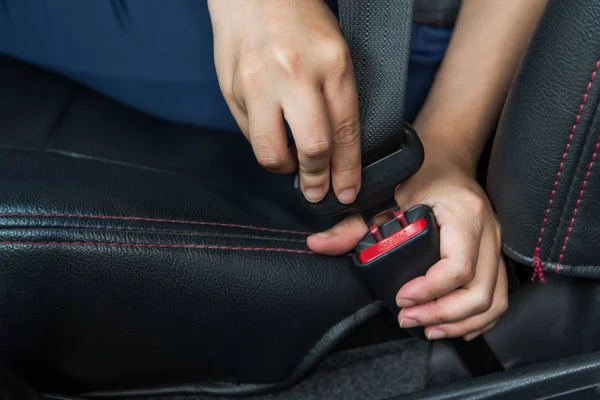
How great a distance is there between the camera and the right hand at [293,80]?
512 mm

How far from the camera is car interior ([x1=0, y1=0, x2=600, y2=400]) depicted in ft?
1.71

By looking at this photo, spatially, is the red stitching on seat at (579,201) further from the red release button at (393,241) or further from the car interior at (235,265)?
the red release button at (393,241)

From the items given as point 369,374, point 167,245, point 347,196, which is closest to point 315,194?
point 347,196

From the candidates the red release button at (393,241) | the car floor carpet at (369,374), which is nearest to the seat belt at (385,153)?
the red release button at (393,241)

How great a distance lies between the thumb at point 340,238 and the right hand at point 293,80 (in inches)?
3.1

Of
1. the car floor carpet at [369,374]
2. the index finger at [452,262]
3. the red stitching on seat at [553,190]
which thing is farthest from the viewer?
the car floor carpet at [369,374]

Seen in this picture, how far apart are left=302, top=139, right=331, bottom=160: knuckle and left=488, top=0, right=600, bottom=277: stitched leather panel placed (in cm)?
14

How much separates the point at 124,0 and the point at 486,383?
0.49 m

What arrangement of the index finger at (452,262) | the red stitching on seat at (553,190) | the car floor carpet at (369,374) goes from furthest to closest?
the car floor carpet at (369,374), the index finger at (452,262), the red stitching on seat at (553,190)

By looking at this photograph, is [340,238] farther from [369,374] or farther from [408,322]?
[369,374]

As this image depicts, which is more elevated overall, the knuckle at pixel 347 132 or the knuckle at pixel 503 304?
the knuckle at pixel 347 132

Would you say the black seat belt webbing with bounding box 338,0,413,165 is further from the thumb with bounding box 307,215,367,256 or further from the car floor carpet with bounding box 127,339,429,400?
the car floor carpet with bounding box 127,339,429,400

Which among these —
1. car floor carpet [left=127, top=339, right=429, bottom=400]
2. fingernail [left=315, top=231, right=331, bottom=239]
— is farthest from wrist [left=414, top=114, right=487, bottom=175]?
car floor carpet [left=127, top=339, right=429, bottom=400]

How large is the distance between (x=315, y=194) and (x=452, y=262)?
0.13 metres
